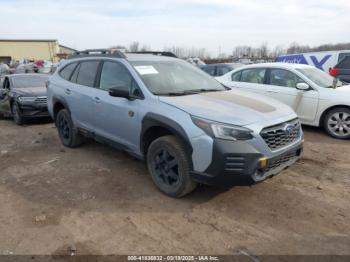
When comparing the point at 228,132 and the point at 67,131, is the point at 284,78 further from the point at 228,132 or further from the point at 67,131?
the point at 67,131

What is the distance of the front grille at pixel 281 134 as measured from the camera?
3.55 meters

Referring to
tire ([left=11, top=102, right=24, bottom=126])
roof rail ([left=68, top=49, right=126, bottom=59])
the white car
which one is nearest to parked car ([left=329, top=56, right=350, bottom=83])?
the white car

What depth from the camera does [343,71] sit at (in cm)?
1002

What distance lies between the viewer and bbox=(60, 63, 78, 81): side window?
6.05 metres

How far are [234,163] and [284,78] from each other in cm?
474

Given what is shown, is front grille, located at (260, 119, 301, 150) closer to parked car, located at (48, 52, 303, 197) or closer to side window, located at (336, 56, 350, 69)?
parked car, located at (48, 52, 303, 197)

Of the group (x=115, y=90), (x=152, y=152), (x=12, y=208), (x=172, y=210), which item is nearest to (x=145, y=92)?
(x=115, y=90)

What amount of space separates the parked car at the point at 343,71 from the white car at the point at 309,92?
2924mm

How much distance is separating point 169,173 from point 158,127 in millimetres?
591

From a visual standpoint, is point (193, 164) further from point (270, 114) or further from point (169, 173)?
point (270, 114)

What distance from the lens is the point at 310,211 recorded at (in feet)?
12.0

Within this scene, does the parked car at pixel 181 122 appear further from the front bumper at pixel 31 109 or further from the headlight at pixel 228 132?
the front bumper at pixel 31 109

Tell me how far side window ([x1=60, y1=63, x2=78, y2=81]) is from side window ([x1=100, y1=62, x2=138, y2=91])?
1.25m

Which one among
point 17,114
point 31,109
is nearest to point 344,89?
point 31,109
